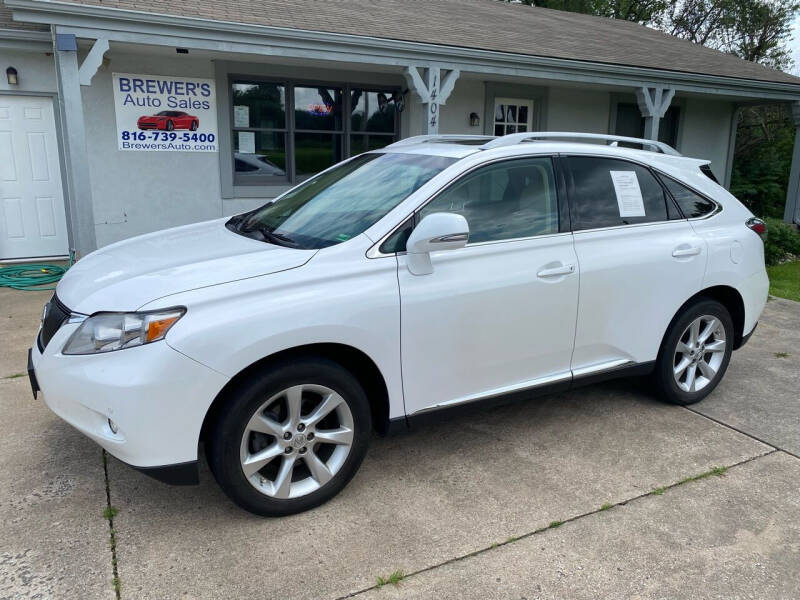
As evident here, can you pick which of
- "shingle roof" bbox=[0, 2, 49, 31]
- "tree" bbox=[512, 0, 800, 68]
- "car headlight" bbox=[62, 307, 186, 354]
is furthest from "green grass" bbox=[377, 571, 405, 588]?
"tree" bbox=[512, 0, 800, 68]

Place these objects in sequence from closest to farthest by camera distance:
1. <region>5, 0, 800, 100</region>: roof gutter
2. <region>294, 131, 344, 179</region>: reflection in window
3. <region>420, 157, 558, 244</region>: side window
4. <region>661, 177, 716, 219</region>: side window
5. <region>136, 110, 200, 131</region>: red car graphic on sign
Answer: <region>420, 157, 558, 244</region>: side window < <region>661, 177, 716, 219</region>: side window < <region>5, 0, 800, 100</region>: roof gutter < <region>136, 110, 200, 131</region>: red car graphic on sign < <region>294, 131, 344, 179</region>: reflection in window

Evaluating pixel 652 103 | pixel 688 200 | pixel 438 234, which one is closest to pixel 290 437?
pixel 438 234

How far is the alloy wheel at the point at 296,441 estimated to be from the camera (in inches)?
111

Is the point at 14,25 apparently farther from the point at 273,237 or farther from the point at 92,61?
the point at 273,237

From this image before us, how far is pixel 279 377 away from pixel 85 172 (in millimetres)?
5322

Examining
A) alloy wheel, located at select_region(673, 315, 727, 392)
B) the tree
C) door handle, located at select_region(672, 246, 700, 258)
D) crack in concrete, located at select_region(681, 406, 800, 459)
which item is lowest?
crack in concrete, located at select_region(681, 406, 800, 459)

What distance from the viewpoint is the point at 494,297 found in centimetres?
327

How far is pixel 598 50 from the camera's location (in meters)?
11.0

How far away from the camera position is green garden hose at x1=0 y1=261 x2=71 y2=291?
7414 mm

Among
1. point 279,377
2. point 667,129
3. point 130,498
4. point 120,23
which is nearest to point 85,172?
point 120,23

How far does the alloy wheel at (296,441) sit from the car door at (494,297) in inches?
15.4

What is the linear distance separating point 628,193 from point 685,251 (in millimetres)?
529

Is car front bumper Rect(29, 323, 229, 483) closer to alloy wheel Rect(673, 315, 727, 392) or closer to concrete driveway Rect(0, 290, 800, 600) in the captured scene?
concrete driveway Rect(0, 290, 800, 600)

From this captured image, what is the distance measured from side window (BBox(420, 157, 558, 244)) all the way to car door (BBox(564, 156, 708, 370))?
0.55ft
